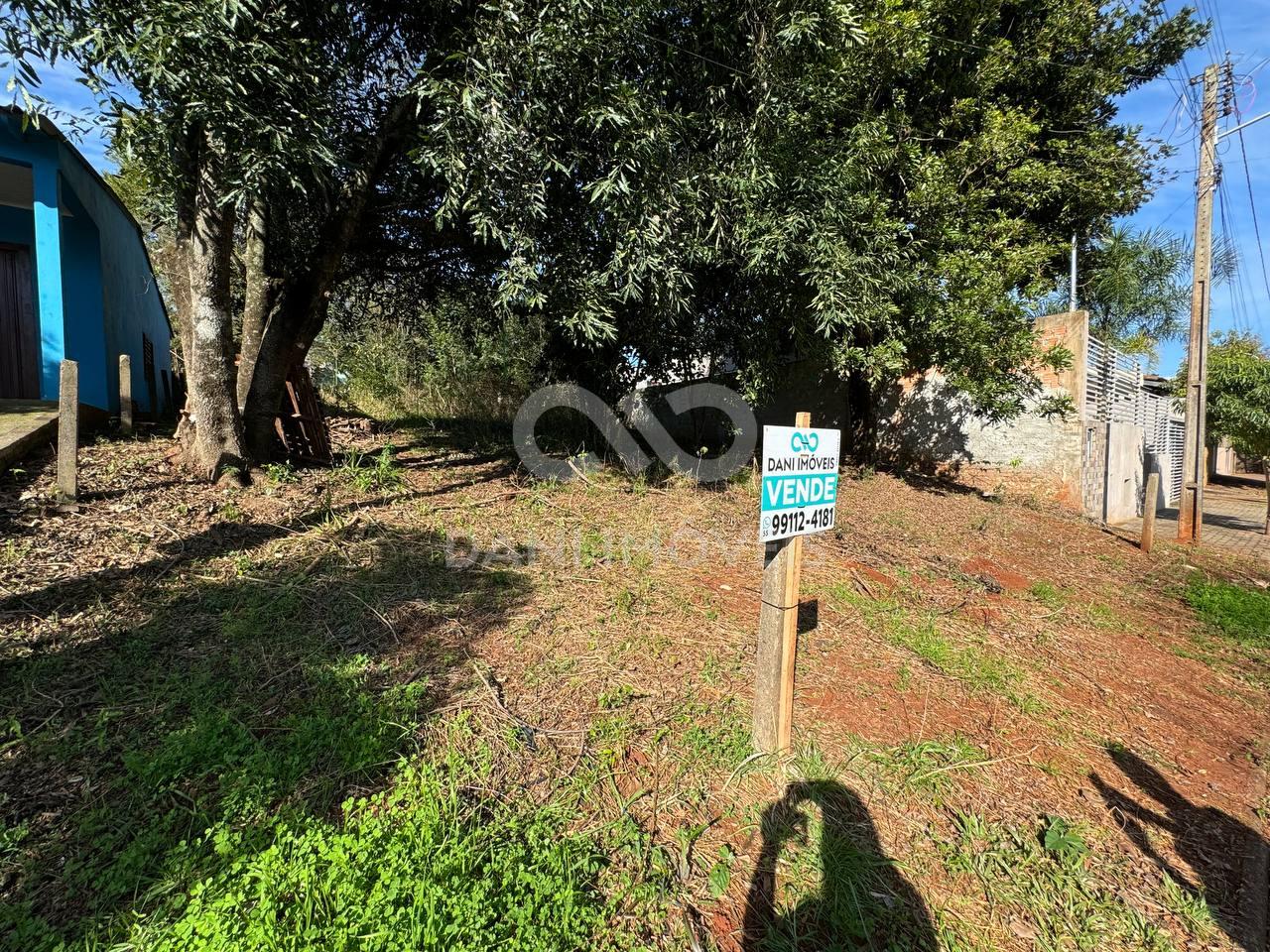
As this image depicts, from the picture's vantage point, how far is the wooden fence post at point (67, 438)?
4414 mm

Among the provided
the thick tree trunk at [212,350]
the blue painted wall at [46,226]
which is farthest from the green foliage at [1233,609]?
the blue painted wall at [46,226]

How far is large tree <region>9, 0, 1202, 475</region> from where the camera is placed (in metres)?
4.10

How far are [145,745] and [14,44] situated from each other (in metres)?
4.22

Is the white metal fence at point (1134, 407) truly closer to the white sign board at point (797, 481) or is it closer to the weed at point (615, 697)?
the white sign board at point (797, 481)

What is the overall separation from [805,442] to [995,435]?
9191mm

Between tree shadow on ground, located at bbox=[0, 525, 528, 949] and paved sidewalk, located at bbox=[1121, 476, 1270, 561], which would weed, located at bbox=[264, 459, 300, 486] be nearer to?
tree shadow on ground, located at bbox=[0, 525, 528, 949]

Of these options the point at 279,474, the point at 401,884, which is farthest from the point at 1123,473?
the point at 279,474

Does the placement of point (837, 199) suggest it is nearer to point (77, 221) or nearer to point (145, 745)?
point (145, 745)

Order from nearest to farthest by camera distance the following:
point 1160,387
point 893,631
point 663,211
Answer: point 893,631 < point 663,211 < point 1160,387

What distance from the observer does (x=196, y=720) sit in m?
2.59

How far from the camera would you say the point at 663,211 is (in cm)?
490

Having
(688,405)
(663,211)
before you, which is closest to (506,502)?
(663,211)

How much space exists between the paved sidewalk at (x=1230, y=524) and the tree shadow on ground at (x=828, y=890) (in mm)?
9676

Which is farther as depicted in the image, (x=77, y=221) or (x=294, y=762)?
(x=77, y=221)
